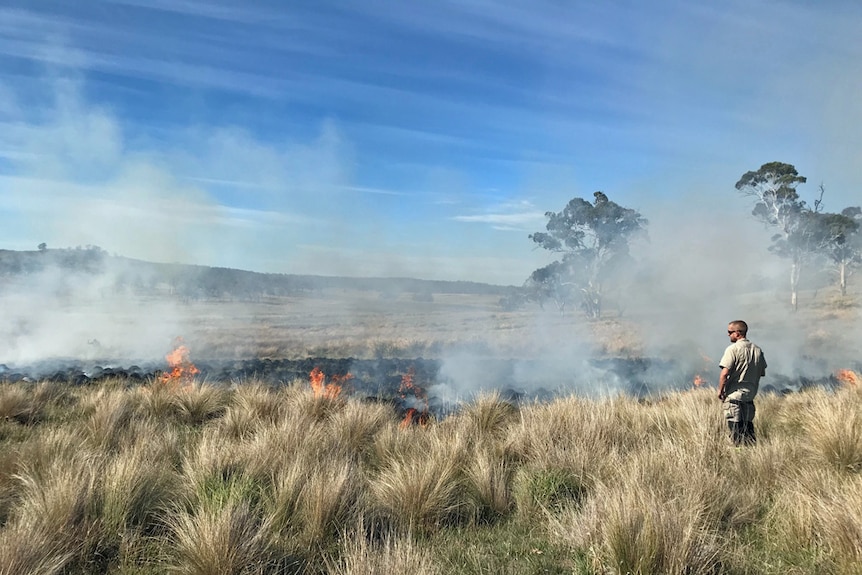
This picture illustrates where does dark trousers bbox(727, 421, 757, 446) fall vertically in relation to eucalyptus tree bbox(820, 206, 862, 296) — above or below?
below

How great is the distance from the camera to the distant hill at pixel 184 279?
3422cm

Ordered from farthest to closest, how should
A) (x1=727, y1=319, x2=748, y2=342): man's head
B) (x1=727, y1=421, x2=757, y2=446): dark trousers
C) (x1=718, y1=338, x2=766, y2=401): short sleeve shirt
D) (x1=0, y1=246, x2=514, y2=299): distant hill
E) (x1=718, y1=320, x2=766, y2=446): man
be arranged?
(x1=0, y1=246, x2=514, y2=299): distant hill → (x1=727, y1=319, x2=748, y2=342): man's head → (x1=718, y1=338, x2=766, y2=401): short sleeve shirt → (x1=718, y1=320, x2=766, y2=446): man → (x1=727, y1=421, x2=757, y2=446): dark trousers

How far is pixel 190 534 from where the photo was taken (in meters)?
3.61

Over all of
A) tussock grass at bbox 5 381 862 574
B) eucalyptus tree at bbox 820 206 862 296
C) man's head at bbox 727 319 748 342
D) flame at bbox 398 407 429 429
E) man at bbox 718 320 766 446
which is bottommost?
flame at bbox 398 407 429 429

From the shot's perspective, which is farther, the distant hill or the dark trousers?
the distant hill

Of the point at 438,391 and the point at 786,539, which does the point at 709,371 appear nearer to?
the point at 438,391

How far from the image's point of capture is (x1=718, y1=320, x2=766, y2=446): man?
6.81m

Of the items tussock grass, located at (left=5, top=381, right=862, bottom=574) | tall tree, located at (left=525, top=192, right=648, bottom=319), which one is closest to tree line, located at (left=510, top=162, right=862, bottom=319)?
tall tree, located at (left=525, top=192, right=648, bottom=319)

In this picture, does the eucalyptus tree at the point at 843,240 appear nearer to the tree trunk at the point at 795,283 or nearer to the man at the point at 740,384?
the tree trunk at the point at 795,283

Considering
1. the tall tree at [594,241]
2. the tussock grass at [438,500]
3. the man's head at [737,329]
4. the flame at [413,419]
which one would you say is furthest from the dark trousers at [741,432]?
the tall tree at [594,241]

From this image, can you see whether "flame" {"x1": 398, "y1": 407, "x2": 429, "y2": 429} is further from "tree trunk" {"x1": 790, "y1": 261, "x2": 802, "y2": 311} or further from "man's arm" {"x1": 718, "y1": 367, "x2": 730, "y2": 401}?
"tree trunk" {"x1": 790, "y1": 261, "x2": 802, "y2": 311}

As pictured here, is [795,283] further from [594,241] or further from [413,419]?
[413,419]

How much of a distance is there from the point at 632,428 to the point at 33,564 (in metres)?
6.58

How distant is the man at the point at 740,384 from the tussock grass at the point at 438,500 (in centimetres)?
28
